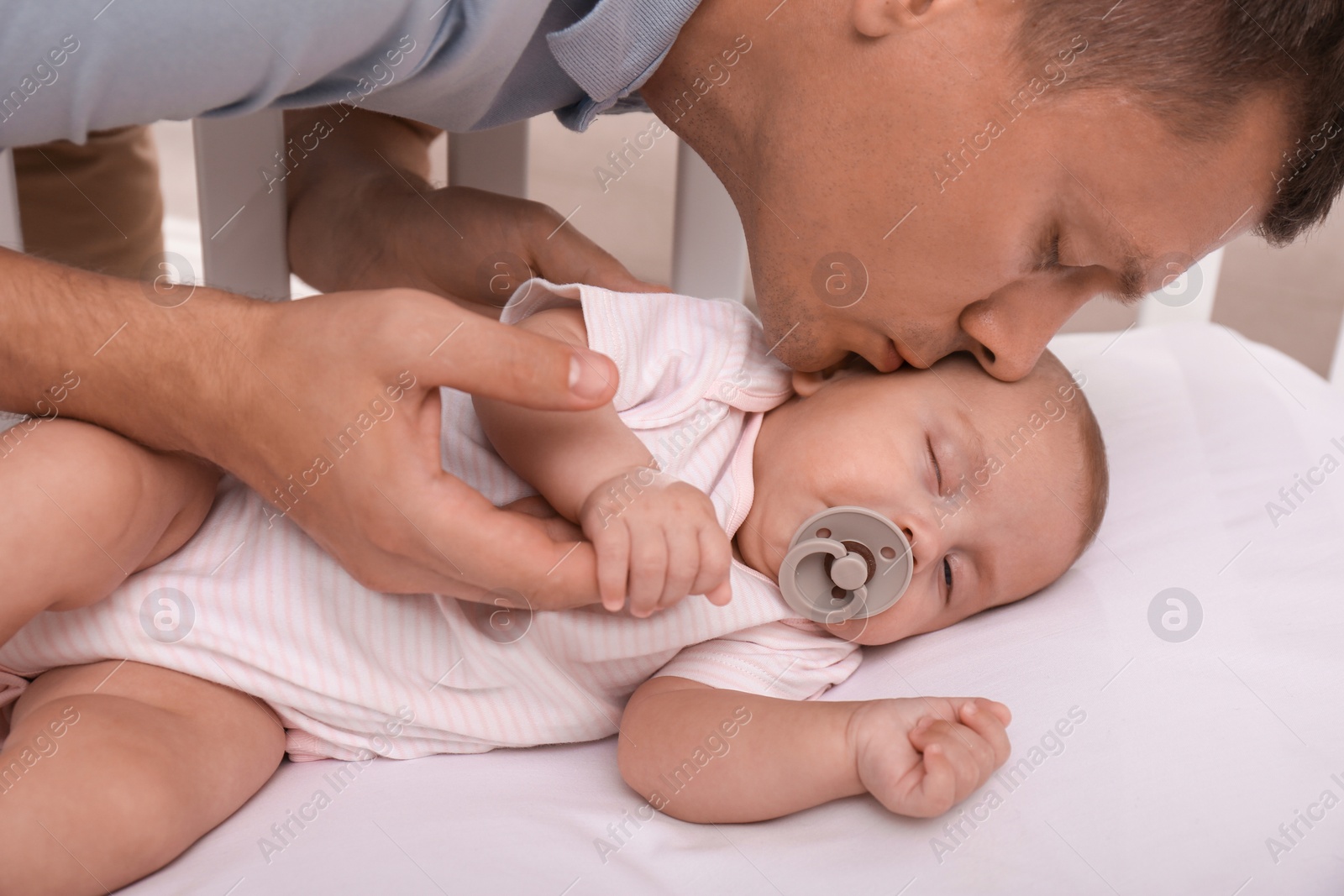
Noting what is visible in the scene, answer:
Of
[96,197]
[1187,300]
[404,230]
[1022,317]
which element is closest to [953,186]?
[1022,317]

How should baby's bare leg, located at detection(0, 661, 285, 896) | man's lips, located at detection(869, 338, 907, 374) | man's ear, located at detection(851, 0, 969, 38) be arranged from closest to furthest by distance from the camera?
baby's bare leg, located at detection(0, 661, 285, 896) → man's ear, located at detection(851, 0, 969, 38) → man's lips, located at detection(869, 338, 907, 374)

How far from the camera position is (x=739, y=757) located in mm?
808

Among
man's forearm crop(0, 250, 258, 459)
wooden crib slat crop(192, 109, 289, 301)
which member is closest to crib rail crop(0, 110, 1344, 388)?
wooden crib slat crop(192, 109, 289, 301)

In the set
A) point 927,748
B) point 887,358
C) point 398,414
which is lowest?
point 927,748

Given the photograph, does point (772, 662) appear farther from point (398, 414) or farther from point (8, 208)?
point (8, 208)

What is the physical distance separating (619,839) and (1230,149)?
737 mm

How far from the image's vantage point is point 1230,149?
0.87 meters

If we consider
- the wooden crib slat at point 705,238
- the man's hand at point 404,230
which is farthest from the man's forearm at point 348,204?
the wooden crib slat at point 705,238

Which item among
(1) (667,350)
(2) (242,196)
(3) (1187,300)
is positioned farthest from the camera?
(3) (1187,300)

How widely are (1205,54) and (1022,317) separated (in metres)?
0.26

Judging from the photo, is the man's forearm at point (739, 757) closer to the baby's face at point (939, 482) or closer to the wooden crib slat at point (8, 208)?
the baby's face at point (939, 482)

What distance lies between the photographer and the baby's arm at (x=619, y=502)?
2.44 feet

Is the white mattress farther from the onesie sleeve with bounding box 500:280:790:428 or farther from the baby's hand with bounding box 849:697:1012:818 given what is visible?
the onesie sleeve with bounding box 500:280:790:428

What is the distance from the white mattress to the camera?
28.2 inches
